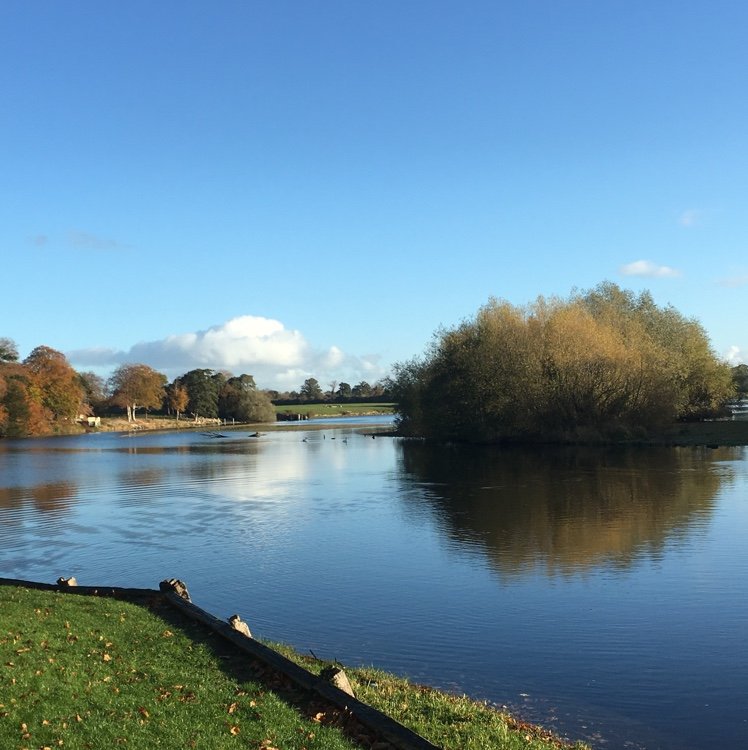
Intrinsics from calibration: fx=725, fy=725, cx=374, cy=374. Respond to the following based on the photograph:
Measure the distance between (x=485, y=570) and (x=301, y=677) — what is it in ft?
32.6

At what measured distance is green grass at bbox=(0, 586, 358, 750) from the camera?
704 cm

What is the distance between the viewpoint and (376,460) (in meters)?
55.7

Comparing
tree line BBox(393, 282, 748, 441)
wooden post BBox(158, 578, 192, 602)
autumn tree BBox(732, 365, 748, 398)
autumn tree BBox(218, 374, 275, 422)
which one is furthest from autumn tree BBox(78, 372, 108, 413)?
wooden post BBox(158, 578, 192, 602)

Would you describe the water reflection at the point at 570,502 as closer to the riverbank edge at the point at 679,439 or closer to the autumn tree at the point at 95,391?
the riverbank edge at the point at 679,439

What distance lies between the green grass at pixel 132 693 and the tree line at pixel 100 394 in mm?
97159

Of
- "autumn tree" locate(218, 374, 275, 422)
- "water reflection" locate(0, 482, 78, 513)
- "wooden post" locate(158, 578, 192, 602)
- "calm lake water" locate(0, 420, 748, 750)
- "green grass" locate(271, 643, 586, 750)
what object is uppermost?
"autumn tree" locate(218, 374, 275, 422)

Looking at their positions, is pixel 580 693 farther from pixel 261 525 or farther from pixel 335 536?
pixel 261 525

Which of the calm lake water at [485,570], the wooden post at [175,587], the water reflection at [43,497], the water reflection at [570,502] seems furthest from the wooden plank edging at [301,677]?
the water reflection at [43,497]

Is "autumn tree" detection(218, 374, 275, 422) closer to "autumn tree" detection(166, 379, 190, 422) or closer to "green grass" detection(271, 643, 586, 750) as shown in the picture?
"autumn tree" detection(166, 379, 190, 422)

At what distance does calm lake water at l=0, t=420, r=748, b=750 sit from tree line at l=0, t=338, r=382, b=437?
68585 mm

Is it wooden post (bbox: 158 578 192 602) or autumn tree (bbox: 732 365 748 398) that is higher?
autumn tree (bbox: 732 365 748 398)

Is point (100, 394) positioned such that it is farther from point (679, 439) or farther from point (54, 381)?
point (679, 439)

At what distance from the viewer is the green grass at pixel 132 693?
23.1 feet

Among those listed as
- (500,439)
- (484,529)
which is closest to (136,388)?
(500,439)
